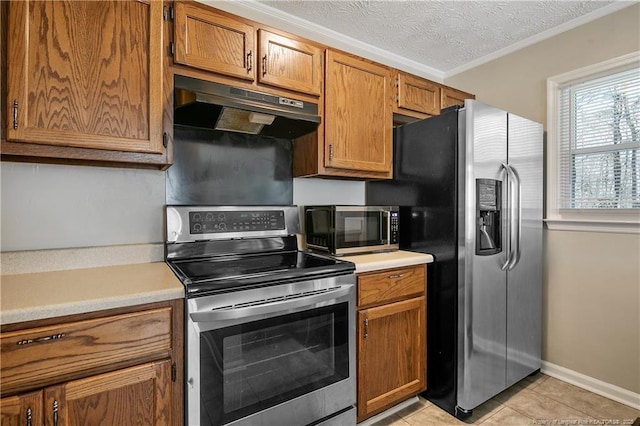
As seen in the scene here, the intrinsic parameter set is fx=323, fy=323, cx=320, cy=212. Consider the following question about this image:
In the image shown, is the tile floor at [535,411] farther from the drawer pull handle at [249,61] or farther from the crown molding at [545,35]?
the crown molding at [545,35]

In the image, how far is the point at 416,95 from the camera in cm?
245

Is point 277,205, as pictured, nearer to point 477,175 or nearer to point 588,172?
point 477,175

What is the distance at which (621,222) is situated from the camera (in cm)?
205

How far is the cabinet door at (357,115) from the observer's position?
2.03 meters

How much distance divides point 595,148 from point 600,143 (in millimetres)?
40

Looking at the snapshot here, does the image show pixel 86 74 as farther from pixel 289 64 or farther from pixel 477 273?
pixel 477 273

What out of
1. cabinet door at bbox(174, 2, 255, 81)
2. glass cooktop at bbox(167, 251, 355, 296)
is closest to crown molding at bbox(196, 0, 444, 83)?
cabinet door at bbox(174, 2, 255, 81)

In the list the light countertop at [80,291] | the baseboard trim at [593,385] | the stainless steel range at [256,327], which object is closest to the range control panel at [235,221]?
the stainless steel range at [256,327]

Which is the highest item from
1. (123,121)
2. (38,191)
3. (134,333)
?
(123,121)

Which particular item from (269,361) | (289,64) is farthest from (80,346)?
(289,64)

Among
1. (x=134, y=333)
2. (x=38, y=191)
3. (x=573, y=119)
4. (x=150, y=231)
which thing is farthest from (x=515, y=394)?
(x=38, y=191)

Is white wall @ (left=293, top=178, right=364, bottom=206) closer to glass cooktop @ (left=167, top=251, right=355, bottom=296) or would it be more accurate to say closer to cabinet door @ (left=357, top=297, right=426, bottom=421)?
glass cooktop @ (left=167, top=251, right=355, bottom=296)

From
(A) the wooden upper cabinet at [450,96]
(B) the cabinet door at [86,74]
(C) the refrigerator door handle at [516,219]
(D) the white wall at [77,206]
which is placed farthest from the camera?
(A) the wooden upper cabinet at [450,96]

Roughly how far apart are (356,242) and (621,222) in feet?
5.53
